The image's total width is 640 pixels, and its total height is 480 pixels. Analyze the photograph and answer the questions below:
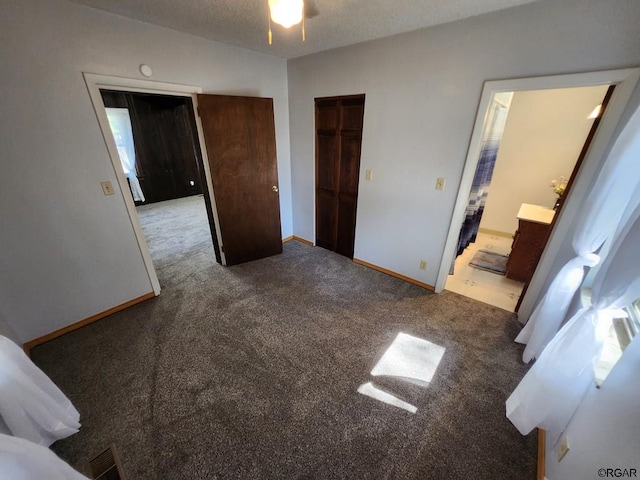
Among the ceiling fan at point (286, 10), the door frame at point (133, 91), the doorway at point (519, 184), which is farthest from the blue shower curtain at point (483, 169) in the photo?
the door frame at point (133, 91)

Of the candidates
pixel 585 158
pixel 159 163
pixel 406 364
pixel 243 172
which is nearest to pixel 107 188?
pixel 243 172

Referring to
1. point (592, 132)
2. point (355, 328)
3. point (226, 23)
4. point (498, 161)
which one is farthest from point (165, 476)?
point (498, 161)

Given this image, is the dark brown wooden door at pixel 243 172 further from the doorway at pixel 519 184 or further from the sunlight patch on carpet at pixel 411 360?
the doorway at pixel 519 184

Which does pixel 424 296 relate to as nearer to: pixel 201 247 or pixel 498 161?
pixel 498 161

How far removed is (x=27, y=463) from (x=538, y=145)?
5.08 m

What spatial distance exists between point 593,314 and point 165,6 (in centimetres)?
314

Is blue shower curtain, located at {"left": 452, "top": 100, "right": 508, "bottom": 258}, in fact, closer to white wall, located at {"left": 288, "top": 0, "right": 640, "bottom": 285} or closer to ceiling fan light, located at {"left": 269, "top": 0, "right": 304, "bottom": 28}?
white wall, located at {"left": 288, "top": 0, "right": 640, "bottom": 285}

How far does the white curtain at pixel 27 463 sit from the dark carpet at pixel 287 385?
75 centimetres

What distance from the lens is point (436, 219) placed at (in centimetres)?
236

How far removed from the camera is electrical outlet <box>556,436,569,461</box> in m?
1.05

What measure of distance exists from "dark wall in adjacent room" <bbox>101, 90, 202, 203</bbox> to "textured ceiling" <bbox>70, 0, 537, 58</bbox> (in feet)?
11.6

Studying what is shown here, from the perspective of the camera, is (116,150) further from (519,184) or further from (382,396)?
(519,184)

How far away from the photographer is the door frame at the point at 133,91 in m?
1.83

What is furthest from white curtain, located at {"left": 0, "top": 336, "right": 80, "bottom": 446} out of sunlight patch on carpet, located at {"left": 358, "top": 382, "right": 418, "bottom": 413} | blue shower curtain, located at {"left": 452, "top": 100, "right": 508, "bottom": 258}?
blue shower curtain, located at {"left": 452, "top": 100, "right": 508, "bottom": 258}
